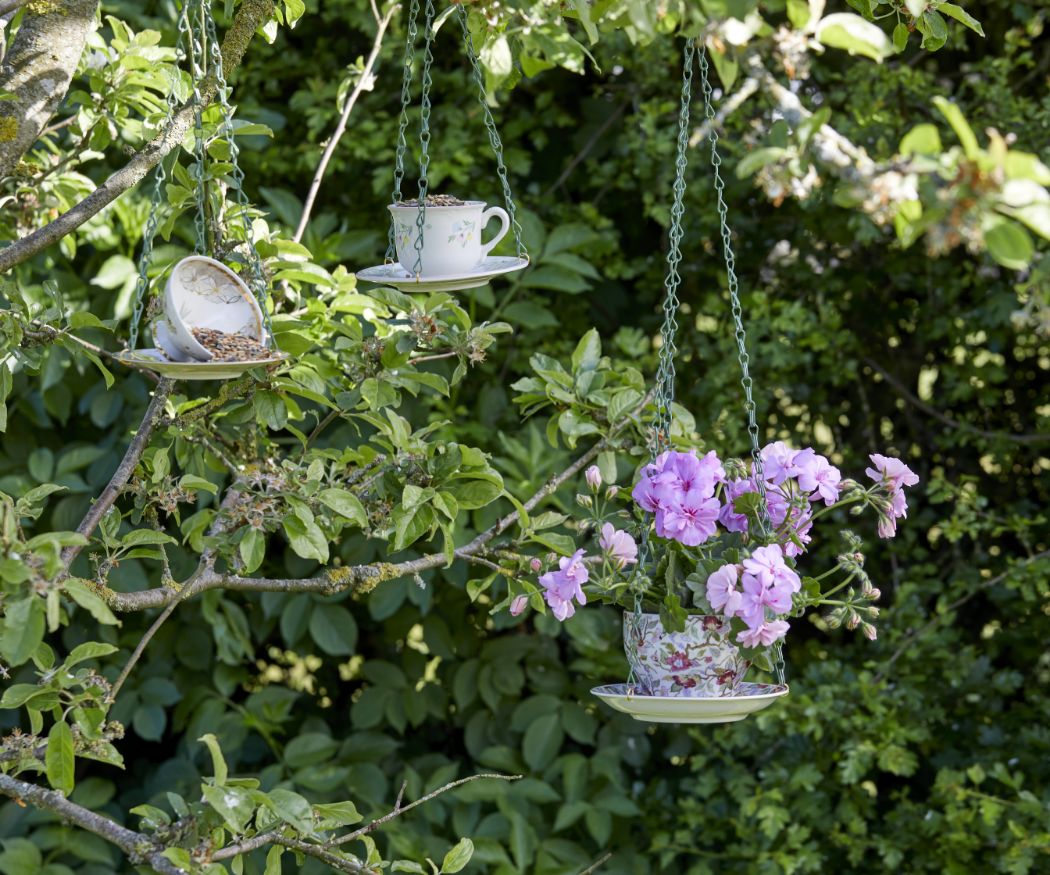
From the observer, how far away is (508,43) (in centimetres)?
174

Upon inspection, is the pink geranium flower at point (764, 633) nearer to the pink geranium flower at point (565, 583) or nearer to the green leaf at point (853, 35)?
the pink geranium flower at point (565, 583)

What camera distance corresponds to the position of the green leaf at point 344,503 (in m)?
1.42

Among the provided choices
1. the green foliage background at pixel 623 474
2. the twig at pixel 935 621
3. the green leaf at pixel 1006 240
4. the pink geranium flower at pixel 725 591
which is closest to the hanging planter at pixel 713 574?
the pink geranium flower at pixel 725 591

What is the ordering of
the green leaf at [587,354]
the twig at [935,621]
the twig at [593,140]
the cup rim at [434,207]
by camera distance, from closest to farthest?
the cup rim at [434,207]
the green leaf at [587,354]
the twig at [935,621]
the twig at [593,140]

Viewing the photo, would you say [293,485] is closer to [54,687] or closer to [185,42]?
[54,687]

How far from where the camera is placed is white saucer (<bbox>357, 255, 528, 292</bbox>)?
5.14ft

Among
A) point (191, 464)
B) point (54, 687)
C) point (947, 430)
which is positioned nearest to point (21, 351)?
point (191, 464)

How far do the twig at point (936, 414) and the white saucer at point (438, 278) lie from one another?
133 centimetres

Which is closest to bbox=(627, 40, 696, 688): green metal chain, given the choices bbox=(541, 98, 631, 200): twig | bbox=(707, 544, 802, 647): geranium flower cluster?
bbox=(707, 544, 802, 647): geranium flower cluster

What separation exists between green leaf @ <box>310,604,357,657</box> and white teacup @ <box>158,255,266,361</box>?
47.7 inches

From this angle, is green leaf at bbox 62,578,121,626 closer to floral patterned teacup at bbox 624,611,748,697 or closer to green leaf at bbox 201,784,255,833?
green leaf at bbox 201,784,255,833

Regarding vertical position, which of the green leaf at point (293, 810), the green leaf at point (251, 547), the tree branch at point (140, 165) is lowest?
the green leaf at point (293, 810)

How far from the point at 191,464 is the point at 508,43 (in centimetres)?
71

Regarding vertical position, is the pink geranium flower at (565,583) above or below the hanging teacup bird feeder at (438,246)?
below
